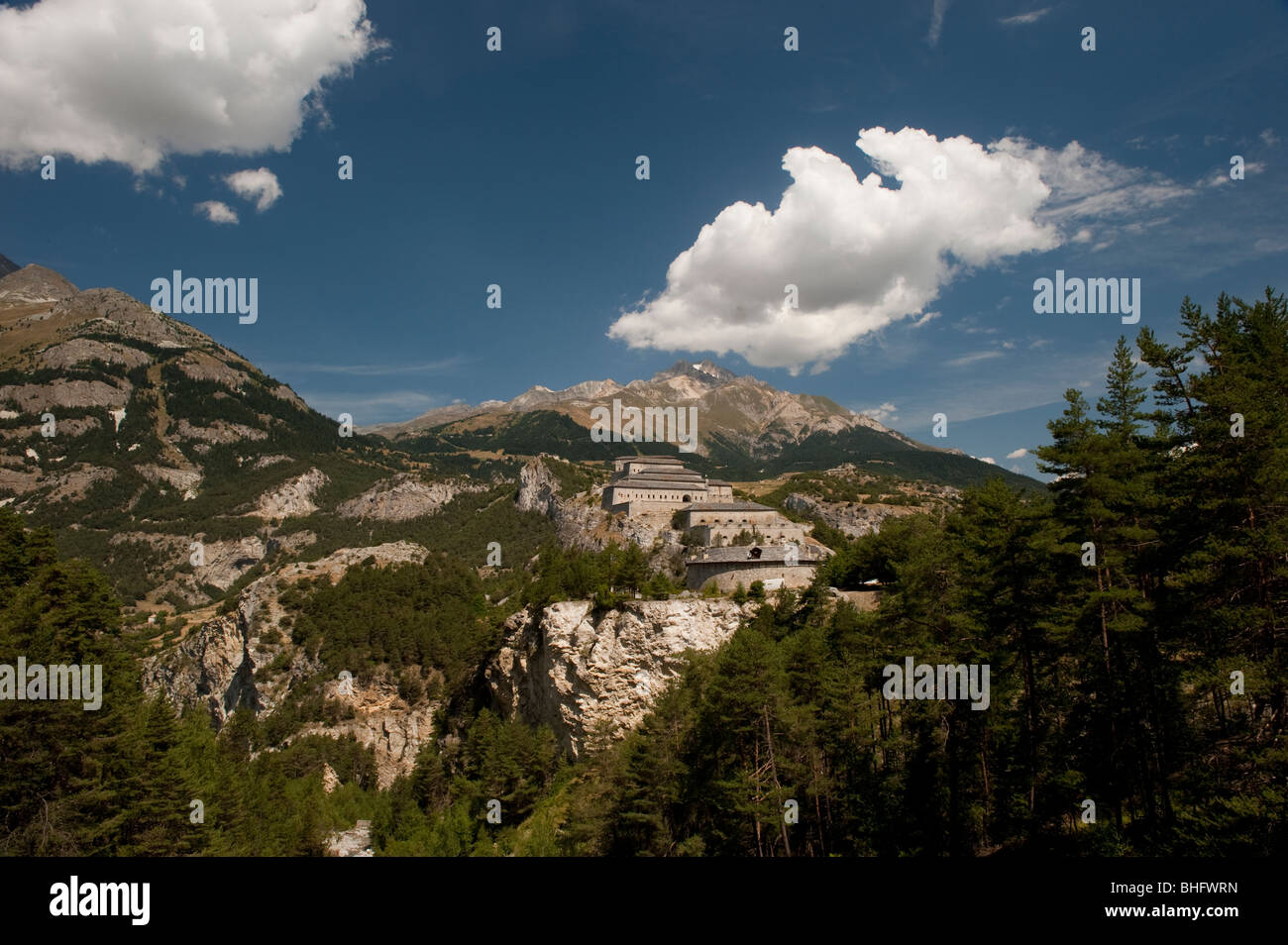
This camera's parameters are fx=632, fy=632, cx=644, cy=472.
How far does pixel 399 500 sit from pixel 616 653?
15405cm

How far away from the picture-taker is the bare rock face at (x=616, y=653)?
4809 centimetres

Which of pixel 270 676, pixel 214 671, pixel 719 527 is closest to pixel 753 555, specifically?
pixel 719 527

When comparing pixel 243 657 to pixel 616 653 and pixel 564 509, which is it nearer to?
pixel 616 653

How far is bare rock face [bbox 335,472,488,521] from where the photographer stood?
7210 inches

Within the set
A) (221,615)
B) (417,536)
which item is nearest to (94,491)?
(417,536)

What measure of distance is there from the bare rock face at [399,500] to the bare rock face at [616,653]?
139754mm

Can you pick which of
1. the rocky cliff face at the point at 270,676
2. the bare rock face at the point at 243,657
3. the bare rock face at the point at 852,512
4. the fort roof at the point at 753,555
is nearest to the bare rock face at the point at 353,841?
the rocky cliff face at the point at 270,676

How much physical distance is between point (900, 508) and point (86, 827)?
134969 mm

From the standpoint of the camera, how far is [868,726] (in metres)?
27.1

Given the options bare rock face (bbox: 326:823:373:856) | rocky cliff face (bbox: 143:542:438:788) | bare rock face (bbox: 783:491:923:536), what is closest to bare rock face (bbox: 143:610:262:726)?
rocky cliff face (bbox: 143:542:438:788)

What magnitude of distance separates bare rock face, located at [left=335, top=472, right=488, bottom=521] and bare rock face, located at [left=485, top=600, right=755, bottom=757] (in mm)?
139754

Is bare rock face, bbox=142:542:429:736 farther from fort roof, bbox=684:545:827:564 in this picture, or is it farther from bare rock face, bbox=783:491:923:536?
bare rock face, bbox=783:491:923:536

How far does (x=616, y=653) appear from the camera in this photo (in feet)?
160

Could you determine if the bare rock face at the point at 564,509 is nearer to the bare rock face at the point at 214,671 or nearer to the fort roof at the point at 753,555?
the fort roof at the point at 753,555
